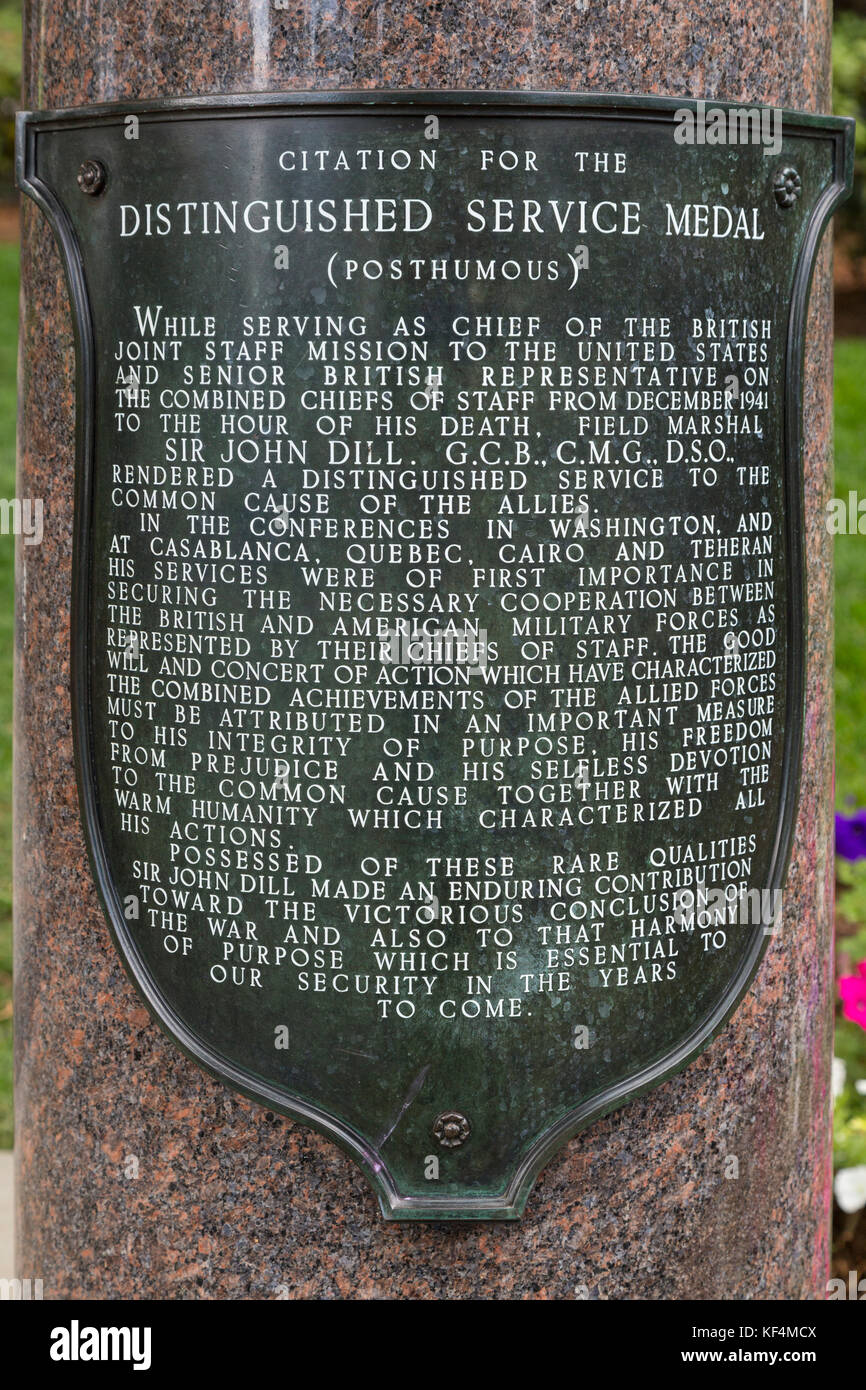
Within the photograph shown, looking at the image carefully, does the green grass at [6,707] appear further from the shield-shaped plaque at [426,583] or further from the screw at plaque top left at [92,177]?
the screw at plaque top left at [92,177]

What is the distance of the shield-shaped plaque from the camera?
99.7 inches

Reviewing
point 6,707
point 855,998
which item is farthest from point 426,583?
point 6,707

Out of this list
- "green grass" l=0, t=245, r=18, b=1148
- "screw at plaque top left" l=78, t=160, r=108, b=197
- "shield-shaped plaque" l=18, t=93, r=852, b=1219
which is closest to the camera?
"shield-shaped plaque" l=18, t=93, r=852, b=1219

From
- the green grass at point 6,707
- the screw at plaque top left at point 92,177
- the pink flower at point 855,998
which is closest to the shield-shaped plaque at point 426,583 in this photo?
the screw at plaque top left at point 92,177

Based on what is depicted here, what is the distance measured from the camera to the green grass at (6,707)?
5730 mm

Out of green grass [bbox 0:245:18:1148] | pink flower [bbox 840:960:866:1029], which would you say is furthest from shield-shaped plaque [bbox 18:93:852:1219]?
green grass [bbox 0:245:18:1148]

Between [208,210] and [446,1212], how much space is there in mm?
1642

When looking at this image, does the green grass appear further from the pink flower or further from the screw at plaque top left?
the screw at plaque top left

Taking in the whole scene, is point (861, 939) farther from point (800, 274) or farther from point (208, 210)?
point (208, 210)

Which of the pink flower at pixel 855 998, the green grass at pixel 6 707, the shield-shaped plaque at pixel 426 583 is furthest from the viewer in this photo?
the green grass at pixel 6 707

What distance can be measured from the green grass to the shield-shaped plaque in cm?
267

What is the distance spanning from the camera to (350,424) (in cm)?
254

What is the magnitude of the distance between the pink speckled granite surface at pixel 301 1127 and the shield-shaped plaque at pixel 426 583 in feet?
0.29
